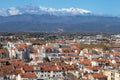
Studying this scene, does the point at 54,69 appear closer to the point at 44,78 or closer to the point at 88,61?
the point at 44,78

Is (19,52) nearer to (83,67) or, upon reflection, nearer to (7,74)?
(83,67)

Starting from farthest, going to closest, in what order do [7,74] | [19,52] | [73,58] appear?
[19,52], [73,58], [7,74]

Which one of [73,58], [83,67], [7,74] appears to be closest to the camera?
[7,74]

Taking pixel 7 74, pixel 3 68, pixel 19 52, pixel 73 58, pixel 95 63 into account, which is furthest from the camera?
pixel 19 52

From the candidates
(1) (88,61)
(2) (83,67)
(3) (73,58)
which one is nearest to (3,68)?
(2) (83,67)

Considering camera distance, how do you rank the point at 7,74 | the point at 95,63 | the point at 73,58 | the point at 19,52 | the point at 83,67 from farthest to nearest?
the point at 19,52 → the point at 73,58 → the point at 95,63 → the point at 83,67 → the point at 7,74

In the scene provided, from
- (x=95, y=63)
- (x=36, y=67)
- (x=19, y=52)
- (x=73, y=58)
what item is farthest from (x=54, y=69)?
(x=19, y=52)

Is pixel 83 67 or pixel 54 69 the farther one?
pixel 83 67

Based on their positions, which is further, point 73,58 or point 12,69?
point 73,58
